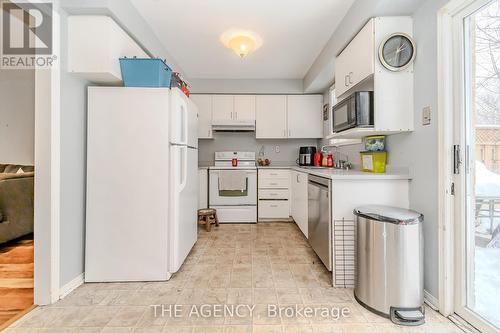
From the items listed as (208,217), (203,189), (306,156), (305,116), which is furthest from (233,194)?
(305,116)

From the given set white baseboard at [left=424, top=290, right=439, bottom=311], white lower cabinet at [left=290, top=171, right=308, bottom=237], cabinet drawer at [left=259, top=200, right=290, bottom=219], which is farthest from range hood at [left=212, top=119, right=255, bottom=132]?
white baseboard at [left=424, top=290, right=439, bottom=311]

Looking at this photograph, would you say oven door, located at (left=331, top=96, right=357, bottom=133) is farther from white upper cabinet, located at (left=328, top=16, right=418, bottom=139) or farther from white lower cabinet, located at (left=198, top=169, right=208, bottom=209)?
white lower cabinet, located at (left=198, top=169, right=208, bottom=209)

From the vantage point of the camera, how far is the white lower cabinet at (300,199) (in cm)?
293

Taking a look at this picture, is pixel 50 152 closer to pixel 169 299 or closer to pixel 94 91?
pixel 94 91

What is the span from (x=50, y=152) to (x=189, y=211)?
1231 millimetres

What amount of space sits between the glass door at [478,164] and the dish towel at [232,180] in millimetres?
2683

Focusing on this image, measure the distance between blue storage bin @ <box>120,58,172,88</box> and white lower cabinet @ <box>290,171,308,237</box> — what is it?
6.33 feet

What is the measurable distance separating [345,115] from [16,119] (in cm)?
537

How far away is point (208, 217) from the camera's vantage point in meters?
3.47

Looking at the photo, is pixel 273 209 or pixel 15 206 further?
pixel 273 209

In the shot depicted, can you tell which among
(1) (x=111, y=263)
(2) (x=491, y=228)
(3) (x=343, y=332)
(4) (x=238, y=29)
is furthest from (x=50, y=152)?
(2) (x=491, y=228)

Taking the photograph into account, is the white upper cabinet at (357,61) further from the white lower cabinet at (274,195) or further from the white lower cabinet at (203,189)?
the white lower cabinet at (203,189)

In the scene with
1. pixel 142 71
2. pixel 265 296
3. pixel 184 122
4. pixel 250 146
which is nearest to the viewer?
pixel 265 296

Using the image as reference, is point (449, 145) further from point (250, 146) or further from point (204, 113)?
point (204, 113)
